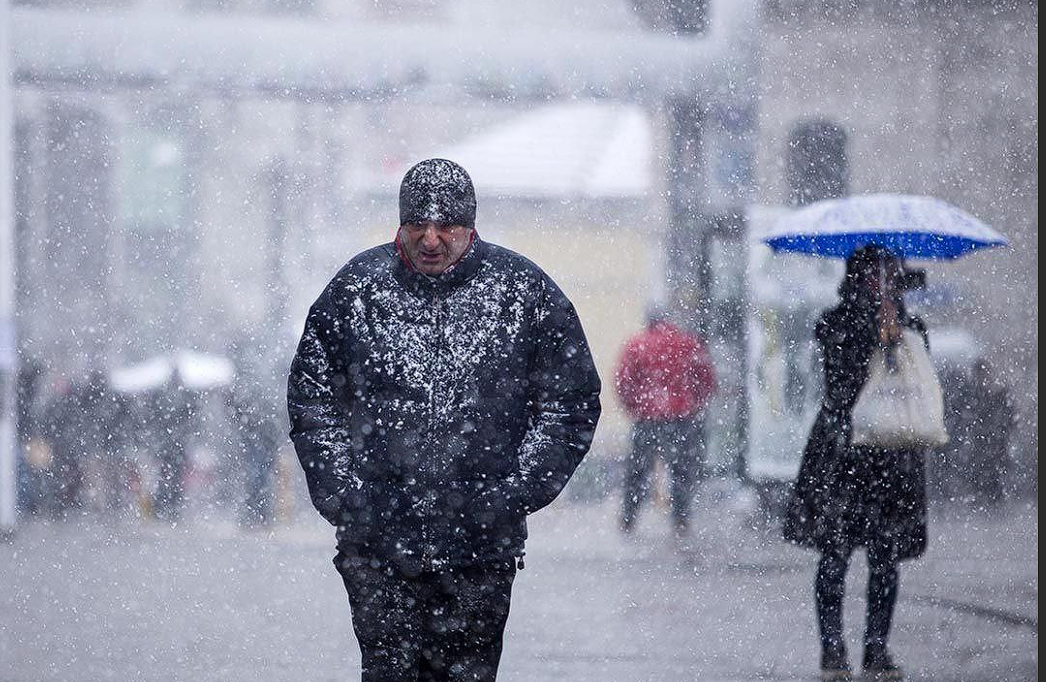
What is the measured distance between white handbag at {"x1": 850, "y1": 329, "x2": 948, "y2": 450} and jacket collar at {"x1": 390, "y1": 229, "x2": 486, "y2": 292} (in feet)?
6.30

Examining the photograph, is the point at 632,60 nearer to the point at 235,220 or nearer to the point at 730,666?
the point at 235,220

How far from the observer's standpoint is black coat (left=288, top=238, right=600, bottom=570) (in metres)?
3.48

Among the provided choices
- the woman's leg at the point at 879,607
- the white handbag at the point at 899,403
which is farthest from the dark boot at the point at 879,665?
the white handbag at the point at 899,403

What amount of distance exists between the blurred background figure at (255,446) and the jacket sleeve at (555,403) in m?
4.21

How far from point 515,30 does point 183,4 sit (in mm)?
1493

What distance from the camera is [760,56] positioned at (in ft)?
24.3

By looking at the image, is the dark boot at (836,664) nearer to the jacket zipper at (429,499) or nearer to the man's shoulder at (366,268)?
the jacket zipper at (429,499)

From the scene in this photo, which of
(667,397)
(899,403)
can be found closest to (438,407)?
(899,403)

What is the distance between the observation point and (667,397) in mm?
7715

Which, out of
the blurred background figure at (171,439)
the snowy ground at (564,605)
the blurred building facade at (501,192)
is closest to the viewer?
the snowy ground at (564,605)

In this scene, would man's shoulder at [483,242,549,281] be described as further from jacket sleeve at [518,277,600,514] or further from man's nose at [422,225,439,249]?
man's nose at [422,225,439,249]

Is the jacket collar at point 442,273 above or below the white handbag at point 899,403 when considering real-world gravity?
above

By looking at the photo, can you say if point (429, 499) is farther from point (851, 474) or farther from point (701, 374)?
point (701, 374)

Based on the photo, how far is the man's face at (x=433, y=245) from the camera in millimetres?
3496
